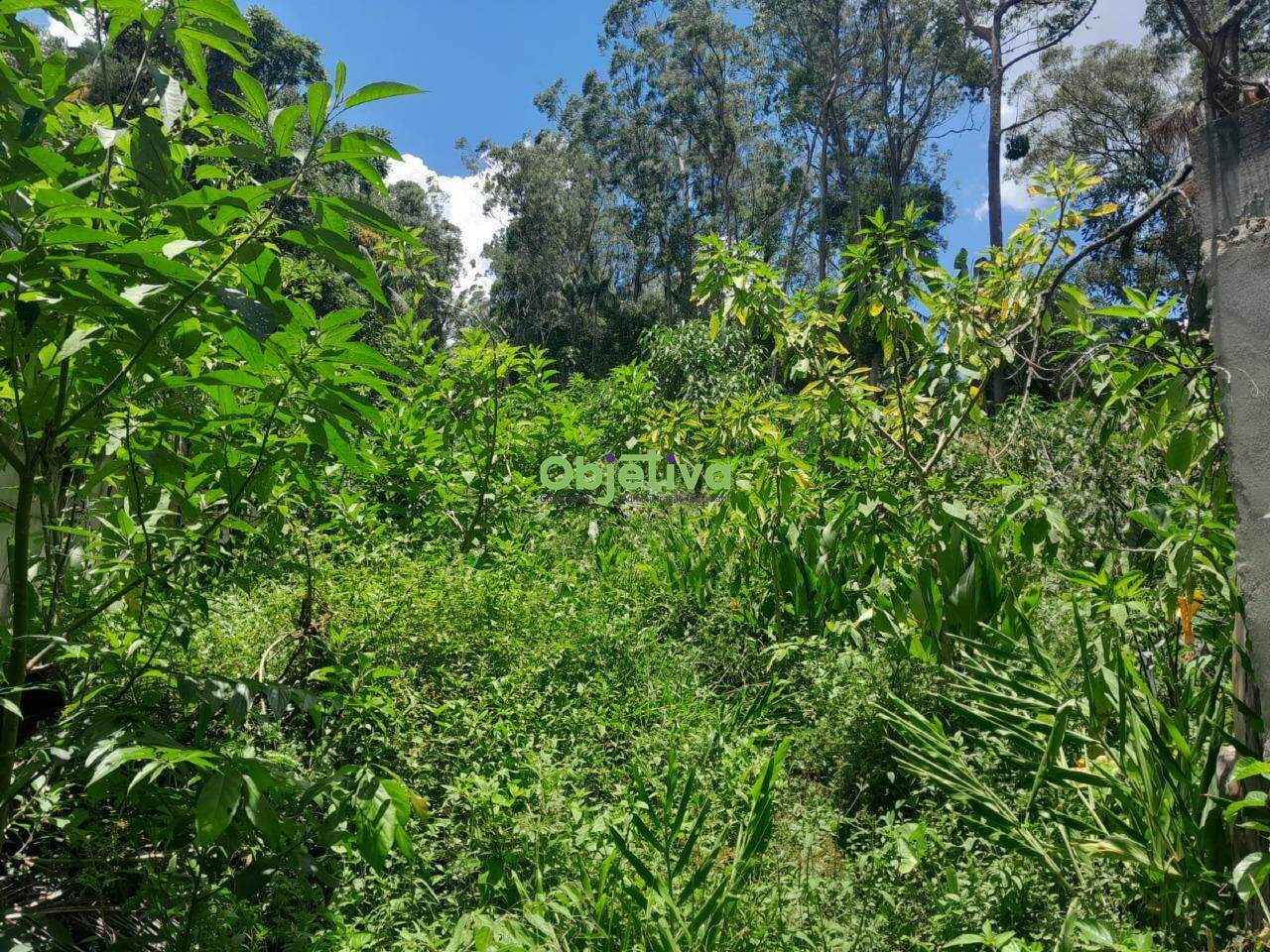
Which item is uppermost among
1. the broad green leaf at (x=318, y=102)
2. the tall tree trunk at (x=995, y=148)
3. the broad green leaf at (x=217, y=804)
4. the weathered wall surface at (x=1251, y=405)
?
the tall tree trunk at (x=995, y=148)

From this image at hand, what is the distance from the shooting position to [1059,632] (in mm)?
3496

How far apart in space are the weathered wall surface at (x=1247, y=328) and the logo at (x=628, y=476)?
3182 mm

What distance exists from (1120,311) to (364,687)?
217 cm

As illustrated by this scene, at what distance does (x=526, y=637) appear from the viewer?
10.7ft

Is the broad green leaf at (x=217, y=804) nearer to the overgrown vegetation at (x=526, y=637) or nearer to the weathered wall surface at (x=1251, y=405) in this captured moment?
the overgrown vegetation at (x=526, y=637)

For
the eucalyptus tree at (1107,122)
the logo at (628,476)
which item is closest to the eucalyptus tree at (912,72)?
the eucalyptus tree at (1107,122)

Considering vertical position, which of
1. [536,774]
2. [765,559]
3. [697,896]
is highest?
[765,559]

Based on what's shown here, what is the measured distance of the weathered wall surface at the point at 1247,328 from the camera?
183 cm

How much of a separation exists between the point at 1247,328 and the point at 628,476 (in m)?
4.32

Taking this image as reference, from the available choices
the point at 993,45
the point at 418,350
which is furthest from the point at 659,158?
the point at 418,350

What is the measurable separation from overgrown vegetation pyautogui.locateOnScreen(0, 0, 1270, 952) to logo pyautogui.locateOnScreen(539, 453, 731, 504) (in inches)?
42.0

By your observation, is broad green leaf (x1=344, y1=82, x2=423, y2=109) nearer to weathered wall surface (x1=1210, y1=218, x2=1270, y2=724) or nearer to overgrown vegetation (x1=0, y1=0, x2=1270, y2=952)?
overgrown vegetation (x1=0, y1=0, x2=1270, y2=952)

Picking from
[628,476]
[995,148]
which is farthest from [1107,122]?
[628,476]

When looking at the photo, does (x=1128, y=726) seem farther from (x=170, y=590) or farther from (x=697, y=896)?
(x=170, y=590)
